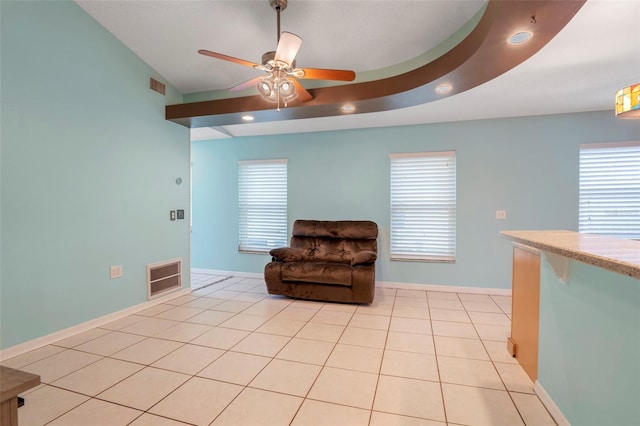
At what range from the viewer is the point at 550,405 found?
5.69 feet

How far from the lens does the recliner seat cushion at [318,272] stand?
362cm

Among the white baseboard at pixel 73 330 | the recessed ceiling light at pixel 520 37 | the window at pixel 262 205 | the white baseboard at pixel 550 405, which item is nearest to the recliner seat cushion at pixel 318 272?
the window at pixel 262 205

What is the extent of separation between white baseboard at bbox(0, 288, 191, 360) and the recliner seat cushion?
5.44 ft

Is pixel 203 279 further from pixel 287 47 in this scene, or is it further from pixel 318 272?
pixel 287 47

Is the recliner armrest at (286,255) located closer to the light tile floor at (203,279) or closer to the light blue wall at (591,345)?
the light tile floor at (203,279)

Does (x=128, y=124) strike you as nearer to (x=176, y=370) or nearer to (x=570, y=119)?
(x=176, y=370)

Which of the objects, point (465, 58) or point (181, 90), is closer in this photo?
point (465, 58)

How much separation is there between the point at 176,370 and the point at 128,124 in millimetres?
2727

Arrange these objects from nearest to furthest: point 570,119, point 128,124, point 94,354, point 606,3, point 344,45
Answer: point 606,3 → point 94,354 → point 344,45 → point 128,124 → point 570,119

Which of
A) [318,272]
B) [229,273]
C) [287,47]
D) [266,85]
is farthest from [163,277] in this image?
[287,47]

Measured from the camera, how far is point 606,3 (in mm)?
1810

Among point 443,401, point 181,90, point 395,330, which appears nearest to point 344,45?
Answer: point 181,90

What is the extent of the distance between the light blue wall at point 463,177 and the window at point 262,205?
0.45 feet

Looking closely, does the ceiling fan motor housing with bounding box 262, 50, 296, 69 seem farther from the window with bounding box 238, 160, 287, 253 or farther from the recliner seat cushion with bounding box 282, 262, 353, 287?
the window with bounding box 238, 160, 287, 253
